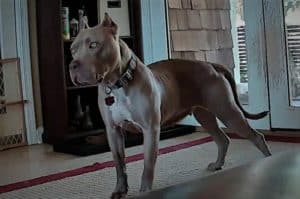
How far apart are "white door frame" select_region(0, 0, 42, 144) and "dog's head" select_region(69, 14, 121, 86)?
179 cm

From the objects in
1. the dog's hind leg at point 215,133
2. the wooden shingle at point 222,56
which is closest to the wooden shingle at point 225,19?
the wooden shingle at point 222,56

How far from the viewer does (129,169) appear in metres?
2.91

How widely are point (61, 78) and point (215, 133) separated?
1.31 meters

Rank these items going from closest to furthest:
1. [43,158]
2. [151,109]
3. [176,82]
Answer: [151,109] < [176,82] < [43,158]

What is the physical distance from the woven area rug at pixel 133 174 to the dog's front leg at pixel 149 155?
0.45 feet

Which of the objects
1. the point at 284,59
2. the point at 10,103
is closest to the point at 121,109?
the point at 284,59

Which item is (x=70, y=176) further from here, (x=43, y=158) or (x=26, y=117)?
(x=26, y=117)

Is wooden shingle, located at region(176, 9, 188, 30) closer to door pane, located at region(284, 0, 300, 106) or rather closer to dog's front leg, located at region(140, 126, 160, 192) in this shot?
door pane, located at region(284, 0, 300, 106)

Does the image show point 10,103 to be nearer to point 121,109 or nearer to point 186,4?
point 186,4

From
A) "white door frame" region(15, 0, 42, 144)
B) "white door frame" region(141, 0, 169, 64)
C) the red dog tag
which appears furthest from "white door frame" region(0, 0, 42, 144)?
the red dog tag

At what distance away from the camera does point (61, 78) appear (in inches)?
145

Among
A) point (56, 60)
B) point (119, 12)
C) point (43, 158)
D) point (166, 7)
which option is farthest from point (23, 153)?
point (166, 7)

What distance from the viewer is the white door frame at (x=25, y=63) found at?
12.6ft

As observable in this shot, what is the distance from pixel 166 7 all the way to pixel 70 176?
1804 mm
